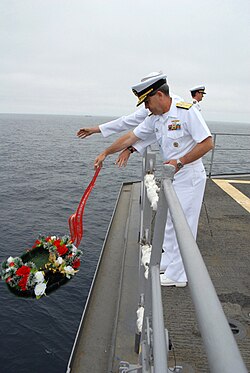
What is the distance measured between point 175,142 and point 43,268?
5.54ft

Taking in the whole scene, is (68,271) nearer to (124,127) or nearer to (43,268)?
(43,268)

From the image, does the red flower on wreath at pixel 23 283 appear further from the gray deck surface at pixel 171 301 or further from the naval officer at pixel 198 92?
the naval officer at pixel 198 92

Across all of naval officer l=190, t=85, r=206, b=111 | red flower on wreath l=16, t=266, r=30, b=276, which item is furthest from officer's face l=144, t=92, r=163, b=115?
naval officer l=190, t=85, r=206, b=111

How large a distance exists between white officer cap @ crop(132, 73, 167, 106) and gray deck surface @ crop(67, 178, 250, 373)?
2.00m

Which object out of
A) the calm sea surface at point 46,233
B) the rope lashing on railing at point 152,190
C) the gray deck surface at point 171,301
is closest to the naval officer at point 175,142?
the rope lashing on railing at point 152,190

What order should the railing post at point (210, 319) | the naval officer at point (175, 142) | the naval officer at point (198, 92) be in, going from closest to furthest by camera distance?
the railing post at point (210, 319) → the naval officer at point (175, 142) → the naval officer at point (198, 92)

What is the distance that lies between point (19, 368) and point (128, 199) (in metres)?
4.15

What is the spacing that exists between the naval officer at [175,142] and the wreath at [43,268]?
91cm

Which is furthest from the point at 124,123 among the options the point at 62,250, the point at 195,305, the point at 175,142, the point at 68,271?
the point at 195,305

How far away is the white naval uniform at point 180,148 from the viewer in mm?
2920

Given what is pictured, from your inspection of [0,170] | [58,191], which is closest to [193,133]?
[58,191]

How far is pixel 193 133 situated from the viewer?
291 cm

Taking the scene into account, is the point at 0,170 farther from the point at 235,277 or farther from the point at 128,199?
the point at 235,277

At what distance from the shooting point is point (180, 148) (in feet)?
10.1
